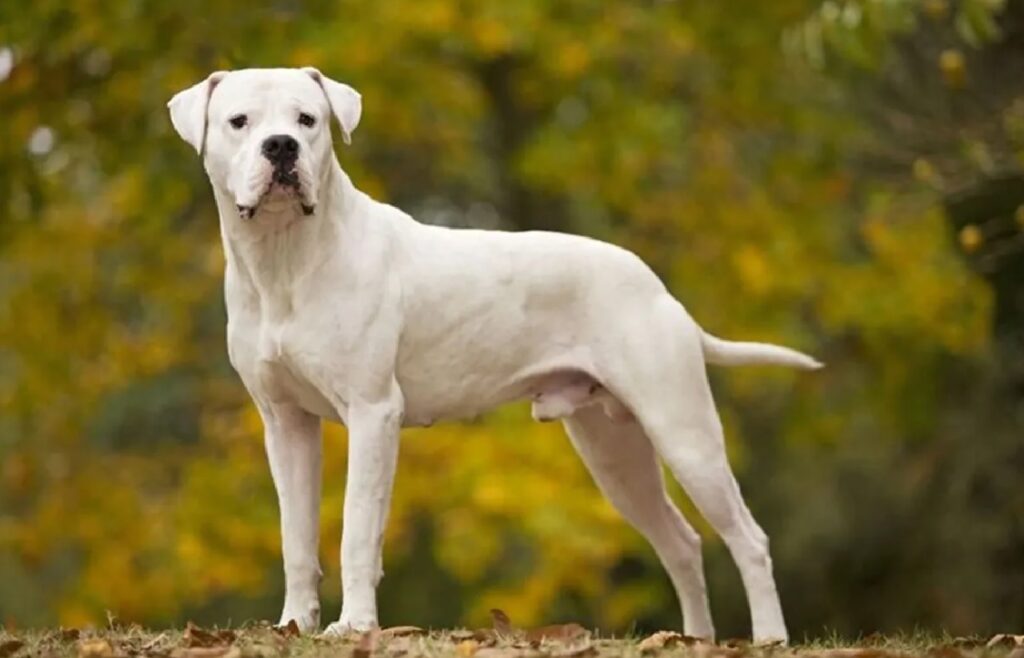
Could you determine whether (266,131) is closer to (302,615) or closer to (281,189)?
(281,189)

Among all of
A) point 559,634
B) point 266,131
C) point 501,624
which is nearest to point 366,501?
point 501,624

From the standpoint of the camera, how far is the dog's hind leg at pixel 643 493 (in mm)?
8031

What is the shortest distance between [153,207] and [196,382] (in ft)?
14.3

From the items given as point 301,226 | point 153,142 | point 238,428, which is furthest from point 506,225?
point 301,226

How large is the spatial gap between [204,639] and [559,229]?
390 inches

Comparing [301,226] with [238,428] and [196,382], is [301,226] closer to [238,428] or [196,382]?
[238,428]

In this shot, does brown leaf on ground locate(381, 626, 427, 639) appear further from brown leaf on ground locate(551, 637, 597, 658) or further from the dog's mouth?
the dog's mouth

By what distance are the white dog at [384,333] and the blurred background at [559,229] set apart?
14.0 ft

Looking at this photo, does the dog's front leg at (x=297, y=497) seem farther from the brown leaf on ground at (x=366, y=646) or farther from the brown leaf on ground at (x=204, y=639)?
the brown leaf on ground at (x=366, y=646)

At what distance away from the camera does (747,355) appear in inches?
317

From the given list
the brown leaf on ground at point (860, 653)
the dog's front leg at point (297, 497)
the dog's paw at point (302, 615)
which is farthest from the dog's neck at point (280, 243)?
the brown leaf on ground at point (860, 653)

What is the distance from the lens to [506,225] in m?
15.6

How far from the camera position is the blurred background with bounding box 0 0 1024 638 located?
12.5 metres

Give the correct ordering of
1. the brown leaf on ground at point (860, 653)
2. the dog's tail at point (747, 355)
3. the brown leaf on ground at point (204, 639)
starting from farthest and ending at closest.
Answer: the dog's tail at point (747, 355) < the brown leaf on ground at point (204, 639) < the brown leaf on ground at point (860, 653)
